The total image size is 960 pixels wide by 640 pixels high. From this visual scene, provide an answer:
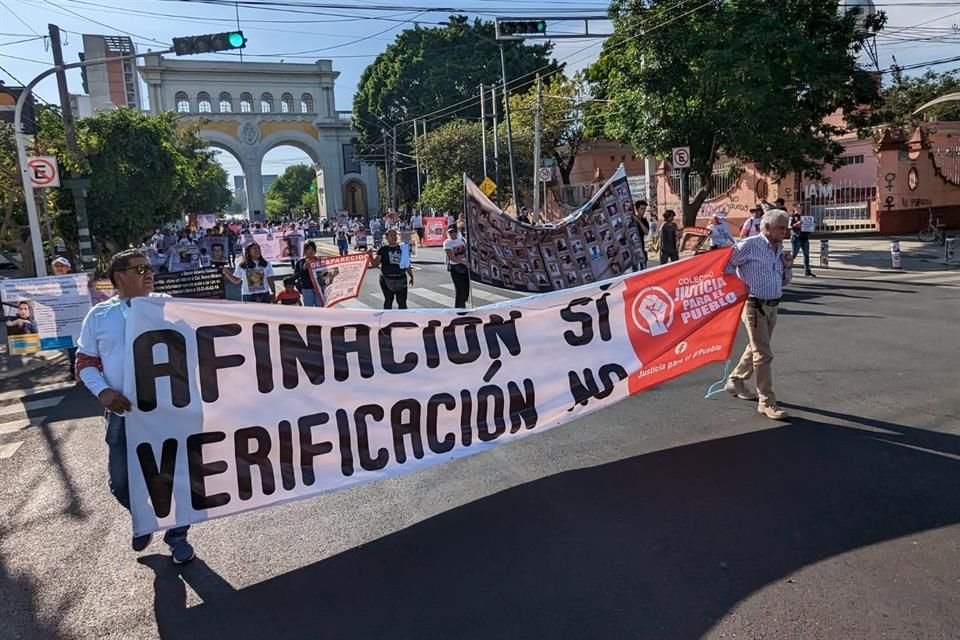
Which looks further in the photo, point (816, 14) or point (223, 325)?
point (816, 14)

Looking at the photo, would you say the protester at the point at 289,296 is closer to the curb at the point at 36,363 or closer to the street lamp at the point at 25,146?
the curb at the point at 36,363

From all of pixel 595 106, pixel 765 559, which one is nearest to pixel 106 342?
pixel 765 559

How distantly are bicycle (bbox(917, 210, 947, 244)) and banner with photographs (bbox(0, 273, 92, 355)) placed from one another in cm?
2145

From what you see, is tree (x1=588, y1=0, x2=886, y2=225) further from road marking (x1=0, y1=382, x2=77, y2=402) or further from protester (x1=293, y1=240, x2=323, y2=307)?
road marking (x1=0, y1=382, x2=77, y2=402)

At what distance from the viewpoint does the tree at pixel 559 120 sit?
42.5 m

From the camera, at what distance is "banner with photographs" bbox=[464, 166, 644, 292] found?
36.7 ft

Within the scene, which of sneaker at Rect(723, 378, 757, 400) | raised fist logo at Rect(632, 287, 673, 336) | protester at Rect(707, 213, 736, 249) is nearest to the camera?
raised fist logo at Rect(632, 287, 673, 336)

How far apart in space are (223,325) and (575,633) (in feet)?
8.75

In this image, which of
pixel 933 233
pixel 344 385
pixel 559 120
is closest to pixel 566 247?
pixel 344 385

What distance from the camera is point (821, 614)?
3391mm

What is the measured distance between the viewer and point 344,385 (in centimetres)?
459

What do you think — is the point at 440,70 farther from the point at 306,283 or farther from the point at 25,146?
the point at 306,283

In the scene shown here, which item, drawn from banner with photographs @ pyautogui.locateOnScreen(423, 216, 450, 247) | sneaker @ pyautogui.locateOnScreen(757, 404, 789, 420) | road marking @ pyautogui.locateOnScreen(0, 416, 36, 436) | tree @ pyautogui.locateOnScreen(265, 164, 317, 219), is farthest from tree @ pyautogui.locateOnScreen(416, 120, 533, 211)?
tree @ pyautogui.locateOnScreen(265, 164, 317, 219)

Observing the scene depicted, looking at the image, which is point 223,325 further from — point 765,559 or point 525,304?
point 765,559
